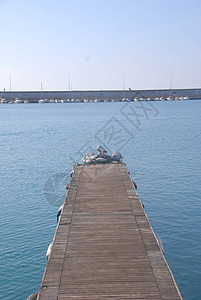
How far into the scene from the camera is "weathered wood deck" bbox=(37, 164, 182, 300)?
26.1ft

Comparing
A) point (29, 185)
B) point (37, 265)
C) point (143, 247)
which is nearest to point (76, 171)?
point (29, 185)

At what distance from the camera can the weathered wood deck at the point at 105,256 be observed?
7949mm

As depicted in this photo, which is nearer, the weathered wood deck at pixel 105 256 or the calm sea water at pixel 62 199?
the weathered wood deck at pixel 105 256

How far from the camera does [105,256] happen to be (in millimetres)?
9617

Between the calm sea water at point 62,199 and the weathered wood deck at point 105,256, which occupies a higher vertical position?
the weathered wood deck at point 105,256

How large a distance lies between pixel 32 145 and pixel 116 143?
493 inches

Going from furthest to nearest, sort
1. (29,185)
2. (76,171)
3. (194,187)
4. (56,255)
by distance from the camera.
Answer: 1. (29,185)
2. (194,187)
3. (76,171)
4. (56,255)

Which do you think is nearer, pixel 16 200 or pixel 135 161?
pixel 16 200

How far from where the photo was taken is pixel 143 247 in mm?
10172

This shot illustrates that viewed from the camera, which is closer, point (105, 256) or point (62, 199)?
point (105, 256)

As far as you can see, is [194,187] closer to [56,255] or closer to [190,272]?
[190,272]

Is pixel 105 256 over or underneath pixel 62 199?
over

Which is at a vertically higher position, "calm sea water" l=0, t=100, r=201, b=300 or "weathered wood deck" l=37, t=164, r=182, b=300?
"weathered wood deck" l=37, t=164, r=182, b=300

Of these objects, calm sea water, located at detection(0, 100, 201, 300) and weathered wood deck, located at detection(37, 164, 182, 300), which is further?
calm sea water, located at detection(0, 100, 201, 300)
